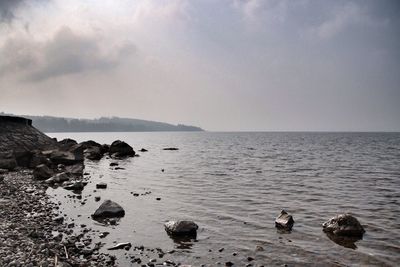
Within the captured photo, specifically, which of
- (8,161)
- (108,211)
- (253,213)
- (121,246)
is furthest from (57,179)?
(253,213)

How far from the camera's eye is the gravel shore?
35.5 feet

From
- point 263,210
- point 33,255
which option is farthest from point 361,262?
point 33,255

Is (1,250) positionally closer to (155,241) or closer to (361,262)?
(155,241)

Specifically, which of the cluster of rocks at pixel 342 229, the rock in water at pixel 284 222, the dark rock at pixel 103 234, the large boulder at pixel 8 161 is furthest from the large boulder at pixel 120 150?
the cluster of rocks at pixel 342 229

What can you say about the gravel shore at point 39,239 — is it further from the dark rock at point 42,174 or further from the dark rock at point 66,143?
the dark rock at point 66,143

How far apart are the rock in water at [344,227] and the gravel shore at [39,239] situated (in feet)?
31.2

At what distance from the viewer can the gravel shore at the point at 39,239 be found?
1082 centimetres

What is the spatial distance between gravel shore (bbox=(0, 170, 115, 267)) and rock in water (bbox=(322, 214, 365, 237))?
9.51m

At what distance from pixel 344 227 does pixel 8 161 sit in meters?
31.4

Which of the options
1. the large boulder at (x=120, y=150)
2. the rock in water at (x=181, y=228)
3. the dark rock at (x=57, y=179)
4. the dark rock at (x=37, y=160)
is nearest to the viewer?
the rock in water at (x=181, y=228)

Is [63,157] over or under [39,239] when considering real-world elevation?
over

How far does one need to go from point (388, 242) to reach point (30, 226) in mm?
15264

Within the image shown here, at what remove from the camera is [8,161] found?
32906 millimetres

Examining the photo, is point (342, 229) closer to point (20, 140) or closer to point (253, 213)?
point (253, 213)
